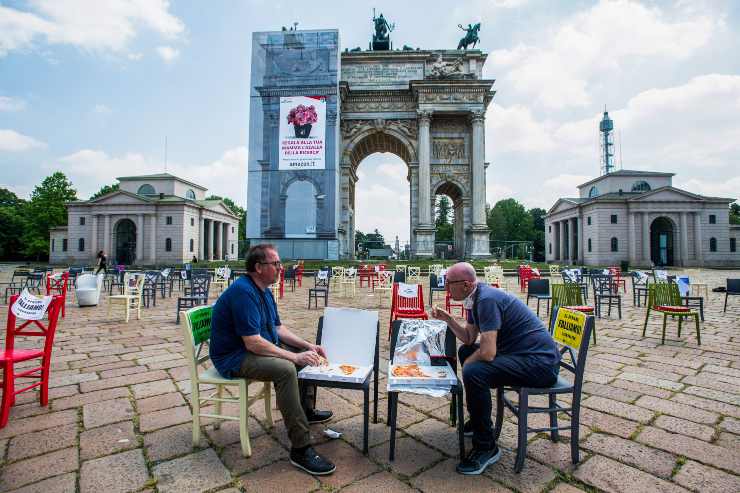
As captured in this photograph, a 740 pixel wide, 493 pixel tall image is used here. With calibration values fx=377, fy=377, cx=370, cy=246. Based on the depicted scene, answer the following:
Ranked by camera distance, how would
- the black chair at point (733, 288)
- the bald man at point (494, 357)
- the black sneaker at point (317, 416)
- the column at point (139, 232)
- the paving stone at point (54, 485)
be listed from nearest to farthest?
the paving stone at point (54, 485)
the bald man at point (494, 357)
the black sneaker at point (317, 416)
the black chair at point (733, 288)
the column at point (139, 232)

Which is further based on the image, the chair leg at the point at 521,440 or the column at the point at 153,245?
the column at the point at 153,245

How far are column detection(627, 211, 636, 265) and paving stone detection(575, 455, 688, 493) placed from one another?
1592 inches

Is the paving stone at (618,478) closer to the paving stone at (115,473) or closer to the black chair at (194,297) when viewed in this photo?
the paving stone at (115,473)

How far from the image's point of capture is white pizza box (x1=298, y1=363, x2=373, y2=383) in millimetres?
2633

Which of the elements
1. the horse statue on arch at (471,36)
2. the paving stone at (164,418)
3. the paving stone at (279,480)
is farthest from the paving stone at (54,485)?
the horse statue on arch at (471,36)

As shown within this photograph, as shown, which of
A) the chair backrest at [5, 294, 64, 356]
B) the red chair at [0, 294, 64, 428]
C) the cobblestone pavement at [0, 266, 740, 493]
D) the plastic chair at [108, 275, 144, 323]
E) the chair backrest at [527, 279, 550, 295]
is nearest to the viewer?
the cobblestone pavement at [0, 266, 740, 493]

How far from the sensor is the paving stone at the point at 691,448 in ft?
8.14

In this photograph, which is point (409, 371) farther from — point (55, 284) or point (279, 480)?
point (55, 284)

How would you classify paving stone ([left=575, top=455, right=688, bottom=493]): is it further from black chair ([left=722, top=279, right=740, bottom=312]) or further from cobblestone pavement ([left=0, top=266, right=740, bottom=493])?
black chair ([left=722, top=279, right=740, bottom=312])

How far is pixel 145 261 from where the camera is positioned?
3938cm

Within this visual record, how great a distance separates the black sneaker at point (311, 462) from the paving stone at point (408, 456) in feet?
1.15

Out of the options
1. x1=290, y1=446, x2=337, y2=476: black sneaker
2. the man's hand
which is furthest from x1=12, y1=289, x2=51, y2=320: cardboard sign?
x1=290, y1=446, x2=337, y2=476: black sneaker

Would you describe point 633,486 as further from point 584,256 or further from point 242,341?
point 584,256

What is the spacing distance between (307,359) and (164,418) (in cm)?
152
